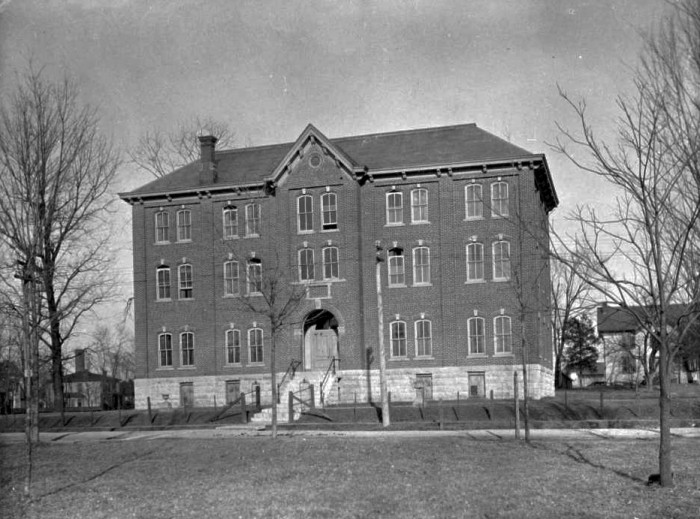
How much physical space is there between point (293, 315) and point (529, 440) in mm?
21417

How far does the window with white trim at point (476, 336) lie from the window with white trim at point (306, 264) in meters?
8.37

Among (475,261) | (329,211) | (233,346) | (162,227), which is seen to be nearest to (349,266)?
(329,211)

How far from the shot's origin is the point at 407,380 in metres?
40.6

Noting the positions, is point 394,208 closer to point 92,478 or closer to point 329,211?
point 329,211

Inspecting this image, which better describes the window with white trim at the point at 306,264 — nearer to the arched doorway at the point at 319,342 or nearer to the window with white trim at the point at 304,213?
the window with white trim at the point at 304,213

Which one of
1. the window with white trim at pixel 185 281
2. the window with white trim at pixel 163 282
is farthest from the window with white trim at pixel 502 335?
the window with white trim at pixel 163 282

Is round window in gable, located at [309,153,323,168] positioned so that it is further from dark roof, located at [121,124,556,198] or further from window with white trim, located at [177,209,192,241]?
window with white trim, located at [177,209,192,241]

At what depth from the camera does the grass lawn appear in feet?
43.7

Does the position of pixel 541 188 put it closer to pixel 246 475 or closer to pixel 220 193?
pixel 220 193

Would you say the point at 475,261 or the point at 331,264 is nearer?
the point at 475,261

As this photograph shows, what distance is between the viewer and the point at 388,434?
25938 mm

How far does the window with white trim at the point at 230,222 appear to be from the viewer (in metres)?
43.5

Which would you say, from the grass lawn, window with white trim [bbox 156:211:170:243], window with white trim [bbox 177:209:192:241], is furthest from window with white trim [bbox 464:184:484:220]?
the grass lawn

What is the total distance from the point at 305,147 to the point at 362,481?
92.3 feet
